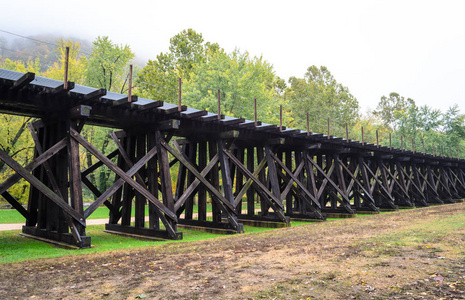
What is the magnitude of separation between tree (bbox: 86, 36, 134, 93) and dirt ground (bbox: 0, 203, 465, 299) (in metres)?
19.9

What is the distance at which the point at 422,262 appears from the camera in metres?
5.66

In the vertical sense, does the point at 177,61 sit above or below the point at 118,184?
above

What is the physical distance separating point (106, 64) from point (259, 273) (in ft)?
75.5

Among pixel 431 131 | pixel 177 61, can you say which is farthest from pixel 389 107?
pixel 177 61

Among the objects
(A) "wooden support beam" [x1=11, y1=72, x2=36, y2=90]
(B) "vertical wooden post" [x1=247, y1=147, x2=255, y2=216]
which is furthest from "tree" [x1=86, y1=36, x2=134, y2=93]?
(A) "wooden support beam" [x1=11, y1=72, x2=36, y2=90]

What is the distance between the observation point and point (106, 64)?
25.2 meters

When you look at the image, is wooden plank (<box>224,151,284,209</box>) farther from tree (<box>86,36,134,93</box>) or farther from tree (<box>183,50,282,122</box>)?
tree (<box>86,36,134,93</box>)

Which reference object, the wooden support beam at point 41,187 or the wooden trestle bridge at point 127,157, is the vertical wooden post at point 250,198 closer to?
the wooden trestle bridge at point 127,157

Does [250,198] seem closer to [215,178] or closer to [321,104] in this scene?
[215,178]

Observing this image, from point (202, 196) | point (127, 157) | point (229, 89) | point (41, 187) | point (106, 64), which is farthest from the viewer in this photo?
point (106, 64)

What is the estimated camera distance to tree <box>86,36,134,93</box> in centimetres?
2508

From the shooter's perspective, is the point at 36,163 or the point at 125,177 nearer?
the point at 36,163

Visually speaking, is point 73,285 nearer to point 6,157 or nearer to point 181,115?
point 6,157

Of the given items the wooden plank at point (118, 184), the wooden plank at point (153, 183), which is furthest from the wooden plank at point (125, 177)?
the wooden plank at point (153, 183)
